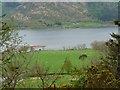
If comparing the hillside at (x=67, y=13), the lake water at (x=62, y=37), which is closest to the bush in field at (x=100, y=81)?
the lake water at (x=62, y=37)

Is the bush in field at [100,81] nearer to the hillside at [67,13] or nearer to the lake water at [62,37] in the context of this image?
the lake water at [62,37]

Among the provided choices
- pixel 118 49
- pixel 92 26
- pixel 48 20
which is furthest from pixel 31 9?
pixel 118 49

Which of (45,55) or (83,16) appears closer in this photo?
(45,55)

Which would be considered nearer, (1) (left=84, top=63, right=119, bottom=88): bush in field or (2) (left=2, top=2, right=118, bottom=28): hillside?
(1) (left=84, top=63, right=119, bottom=88): bush in field

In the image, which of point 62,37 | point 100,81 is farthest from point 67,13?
point 100,81

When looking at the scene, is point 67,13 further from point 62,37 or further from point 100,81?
point 100,81

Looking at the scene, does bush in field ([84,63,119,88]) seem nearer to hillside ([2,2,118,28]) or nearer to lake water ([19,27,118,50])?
lake water ([19,27,118,50])

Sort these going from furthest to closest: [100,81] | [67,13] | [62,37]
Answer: [67,13], [62,37], [100,81]

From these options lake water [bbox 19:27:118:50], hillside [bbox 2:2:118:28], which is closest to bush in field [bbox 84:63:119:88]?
lake water [bbox 19:27:118:50]

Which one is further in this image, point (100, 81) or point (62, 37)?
point (62, 37)

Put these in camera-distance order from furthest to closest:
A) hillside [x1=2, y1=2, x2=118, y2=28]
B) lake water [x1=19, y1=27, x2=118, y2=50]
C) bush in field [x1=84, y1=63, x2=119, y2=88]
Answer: hillside [x1=2, y1=2, x2=118, y2=28] → lake water [x1=19, y1=27, x2=118, y2=50] → bush in field [x1=84, y1=63, x2=119, y2=88]

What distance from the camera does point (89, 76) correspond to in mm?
4215

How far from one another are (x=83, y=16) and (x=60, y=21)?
212cm

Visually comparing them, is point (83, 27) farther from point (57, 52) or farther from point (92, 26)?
point (57, 52)
